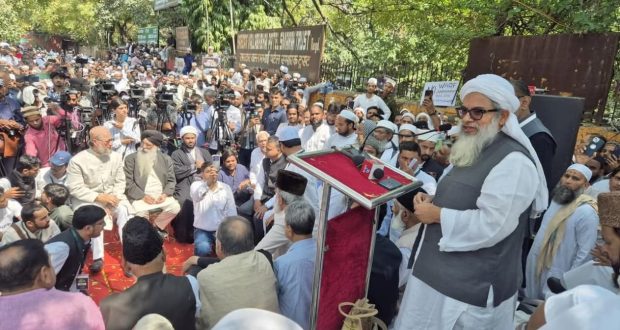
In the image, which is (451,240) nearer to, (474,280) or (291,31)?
(474,280)

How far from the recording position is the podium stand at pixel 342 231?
178 cm

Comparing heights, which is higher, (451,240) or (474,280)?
(451,240)

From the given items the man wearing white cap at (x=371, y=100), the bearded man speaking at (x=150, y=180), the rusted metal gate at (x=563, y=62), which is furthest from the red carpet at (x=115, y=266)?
the rusted metal gate at (x=563, y=62)

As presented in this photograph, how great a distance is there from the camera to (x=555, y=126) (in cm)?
327

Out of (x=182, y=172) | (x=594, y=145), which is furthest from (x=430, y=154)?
(x=182, y=172)

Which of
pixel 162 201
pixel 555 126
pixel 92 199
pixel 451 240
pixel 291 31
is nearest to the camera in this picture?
pixel 451 240

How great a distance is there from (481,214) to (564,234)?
6.53 feet

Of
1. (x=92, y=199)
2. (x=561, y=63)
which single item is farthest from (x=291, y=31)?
(x=92, y=199)

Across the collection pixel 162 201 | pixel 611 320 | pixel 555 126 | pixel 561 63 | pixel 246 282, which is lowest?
pixel 162 201

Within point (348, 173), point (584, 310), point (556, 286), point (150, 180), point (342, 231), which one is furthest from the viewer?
point (150, 180)

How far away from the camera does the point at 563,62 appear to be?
555 centimetres

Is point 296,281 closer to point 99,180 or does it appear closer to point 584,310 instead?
point 584,310

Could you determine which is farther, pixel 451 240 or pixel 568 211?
pixel 568 211

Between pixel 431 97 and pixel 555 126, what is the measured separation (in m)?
3.30
